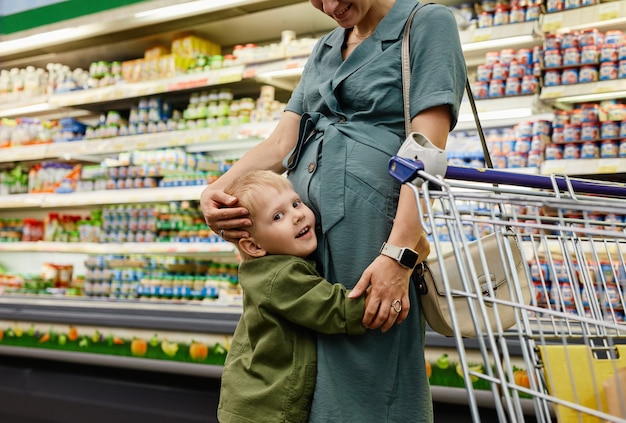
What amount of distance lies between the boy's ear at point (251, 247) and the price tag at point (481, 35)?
2118 mm

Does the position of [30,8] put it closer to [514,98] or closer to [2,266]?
[2,266]

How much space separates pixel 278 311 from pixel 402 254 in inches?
10.0

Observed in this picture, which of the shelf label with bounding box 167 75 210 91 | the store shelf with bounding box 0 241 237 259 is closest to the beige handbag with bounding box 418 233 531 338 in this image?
the store shelf with bounding box 0 241 237 259

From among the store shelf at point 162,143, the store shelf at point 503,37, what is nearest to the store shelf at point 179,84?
the store shelf at point 162,143

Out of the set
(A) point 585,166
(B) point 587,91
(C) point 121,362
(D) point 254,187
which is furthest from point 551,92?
(C) point 121,362

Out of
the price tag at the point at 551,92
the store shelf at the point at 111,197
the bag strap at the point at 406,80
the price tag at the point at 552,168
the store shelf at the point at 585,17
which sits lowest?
the store shelf at the point at 111,197

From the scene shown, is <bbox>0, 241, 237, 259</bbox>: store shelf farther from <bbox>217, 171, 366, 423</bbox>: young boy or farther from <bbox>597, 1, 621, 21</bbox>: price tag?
<bbox>217, 171, 366, 423</bbox>: young boy

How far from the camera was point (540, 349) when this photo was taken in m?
1.02

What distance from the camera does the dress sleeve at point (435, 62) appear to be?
4.01ft

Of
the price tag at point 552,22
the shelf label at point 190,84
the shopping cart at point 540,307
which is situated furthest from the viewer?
the shelf label at point 190,84

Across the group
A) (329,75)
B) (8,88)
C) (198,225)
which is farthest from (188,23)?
(329,75)

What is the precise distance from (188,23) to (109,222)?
1.40 metres

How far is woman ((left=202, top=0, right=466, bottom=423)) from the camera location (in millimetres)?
1207

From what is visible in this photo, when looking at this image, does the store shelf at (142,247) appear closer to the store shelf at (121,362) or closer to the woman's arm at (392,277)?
the store shelf at (121,362)
